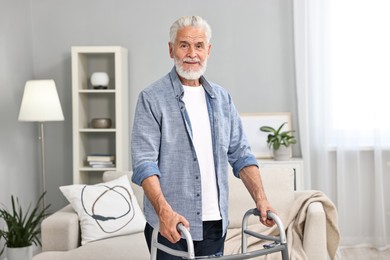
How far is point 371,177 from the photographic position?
5473 millimetres

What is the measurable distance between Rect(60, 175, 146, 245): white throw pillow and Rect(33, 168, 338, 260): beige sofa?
47mm

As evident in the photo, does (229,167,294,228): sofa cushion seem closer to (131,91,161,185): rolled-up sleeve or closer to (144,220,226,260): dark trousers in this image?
(144,220,226,260): dark trousers

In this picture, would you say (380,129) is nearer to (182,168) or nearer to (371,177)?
(371,177)

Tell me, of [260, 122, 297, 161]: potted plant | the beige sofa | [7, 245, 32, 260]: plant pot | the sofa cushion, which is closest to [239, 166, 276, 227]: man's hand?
the beige sofa

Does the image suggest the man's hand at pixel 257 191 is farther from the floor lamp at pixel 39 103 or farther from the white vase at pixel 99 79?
the white vase at pixel 99 79

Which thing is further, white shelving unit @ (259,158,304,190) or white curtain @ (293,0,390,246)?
white curtain @ (293,0,390,246)

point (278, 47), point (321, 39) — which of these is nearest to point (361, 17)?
point (321, 39)

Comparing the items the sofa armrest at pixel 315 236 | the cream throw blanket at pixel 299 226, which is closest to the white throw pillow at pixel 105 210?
the cream throw blanket at pixel 299 226

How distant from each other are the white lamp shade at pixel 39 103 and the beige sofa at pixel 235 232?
93cm

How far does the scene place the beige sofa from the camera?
368cm

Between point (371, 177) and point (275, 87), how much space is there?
108 cm

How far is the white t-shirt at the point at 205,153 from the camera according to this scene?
7.27 feet

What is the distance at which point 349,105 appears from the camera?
5.44 metres

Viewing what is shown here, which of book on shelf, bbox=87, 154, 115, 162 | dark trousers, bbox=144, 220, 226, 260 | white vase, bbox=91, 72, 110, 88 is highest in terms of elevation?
white vase, bbox=91, 72, 110, 88
